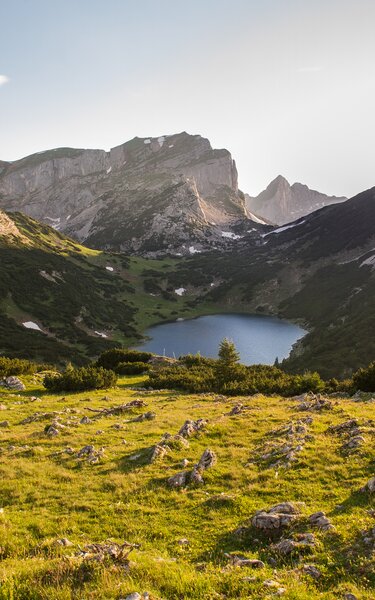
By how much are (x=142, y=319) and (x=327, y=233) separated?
111 meters

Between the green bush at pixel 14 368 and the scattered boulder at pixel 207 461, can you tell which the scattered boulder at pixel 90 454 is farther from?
the green bush at pixel 14 368

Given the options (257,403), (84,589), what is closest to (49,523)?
(84,589)

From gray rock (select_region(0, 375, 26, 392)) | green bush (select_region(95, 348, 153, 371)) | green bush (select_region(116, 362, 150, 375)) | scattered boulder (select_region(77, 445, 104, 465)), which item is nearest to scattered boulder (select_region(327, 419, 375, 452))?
scattered boulder (select_region(77, 445, 104, 465))

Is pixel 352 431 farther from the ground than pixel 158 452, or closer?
farther from the ground

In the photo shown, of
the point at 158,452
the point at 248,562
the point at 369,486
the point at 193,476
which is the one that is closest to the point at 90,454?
the point at 158,452

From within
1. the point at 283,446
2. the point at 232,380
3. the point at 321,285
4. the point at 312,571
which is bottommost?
the point at 232,380

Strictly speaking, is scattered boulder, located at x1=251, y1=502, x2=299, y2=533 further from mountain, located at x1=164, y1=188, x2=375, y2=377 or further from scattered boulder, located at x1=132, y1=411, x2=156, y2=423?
mountain, located at x1=164, y1=188, x2=375, y2=377

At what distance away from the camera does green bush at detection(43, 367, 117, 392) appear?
28844 millimetres

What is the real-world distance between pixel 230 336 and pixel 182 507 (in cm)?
9574

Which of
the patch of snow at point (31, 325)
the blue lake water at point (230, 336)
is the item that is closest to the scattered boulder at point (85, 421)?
the blue lake water at point (230, 336)

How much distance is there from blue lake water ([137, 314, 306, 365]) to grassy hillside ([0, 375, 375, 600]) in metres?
67.5

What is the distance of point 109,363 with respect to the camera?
134 ft

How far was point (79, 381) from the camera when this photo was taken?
29469 millimetres

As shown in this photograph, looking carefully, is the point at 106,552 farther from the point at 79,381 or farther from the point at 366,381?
the point at 366,381
